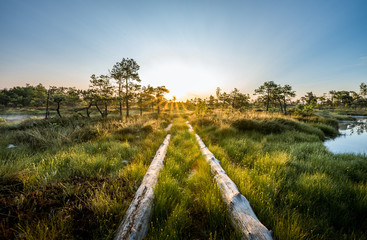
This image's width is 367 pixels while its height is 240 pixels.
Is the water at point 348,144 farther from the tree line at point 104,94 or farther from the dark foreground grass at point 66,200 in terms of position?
the tree line at point 104,94

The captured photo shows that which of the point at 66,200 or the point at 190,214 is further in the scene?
the point at 190,214

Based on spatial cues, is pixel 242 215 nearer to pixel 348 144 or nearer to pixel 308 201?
pixel 308 201

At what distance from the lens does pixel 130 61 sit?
18.8 meters

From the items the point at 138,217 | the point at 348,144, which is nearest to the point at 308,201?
the point at 138,217

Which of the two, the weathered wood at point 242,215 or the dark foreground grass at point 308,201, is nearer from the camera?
the weathered wood at point 242,215

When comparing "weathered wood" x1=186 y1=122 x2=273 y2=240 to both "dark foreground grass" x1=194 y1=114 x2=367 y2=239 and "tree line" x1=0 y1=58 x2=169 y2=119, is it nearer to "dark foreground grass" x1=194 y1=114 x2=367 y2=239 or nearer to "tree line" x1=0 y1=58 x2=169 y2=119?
"dark foreground grass" x1=194 y1=114 x2=367 y2=239

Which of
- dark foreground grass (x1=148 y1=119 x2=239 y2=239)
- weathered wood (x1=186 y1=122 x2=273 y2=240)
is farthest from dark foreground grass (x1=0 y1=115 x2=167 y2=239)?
weathered wood (x1=186 y1=122 x2=273 y2=240)

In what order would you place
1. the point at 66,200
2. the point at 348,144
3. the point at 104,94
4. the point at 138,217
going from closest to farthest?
the point at 138,217
the point at 66,200
the point at 348,144
the point at 104,94

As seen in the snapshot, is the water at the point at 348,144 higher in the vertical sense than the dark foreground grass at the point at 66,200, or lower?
lower

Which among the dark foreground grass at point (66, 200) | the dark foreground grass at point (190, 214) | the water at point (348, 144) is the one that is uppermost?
the dark foreground grass at point (66, 200)

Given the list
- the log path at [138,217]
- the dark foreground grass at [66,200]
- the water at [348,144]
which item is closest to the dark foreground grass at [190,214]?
the log path at [138,217]

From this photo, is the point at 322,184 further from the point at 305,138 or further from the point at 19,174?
the point at 305,138

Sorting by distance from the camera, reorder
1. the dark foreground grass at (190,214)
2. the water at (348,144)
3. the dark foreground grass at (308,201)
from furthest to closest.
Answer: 1. the water at (348,144)
2. the dark foreground grass at (308,201)
3. the dark foreground grass at (190,214)

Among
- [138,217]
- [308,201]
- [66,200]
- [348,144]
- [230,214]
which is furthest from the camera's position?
[348,144]
